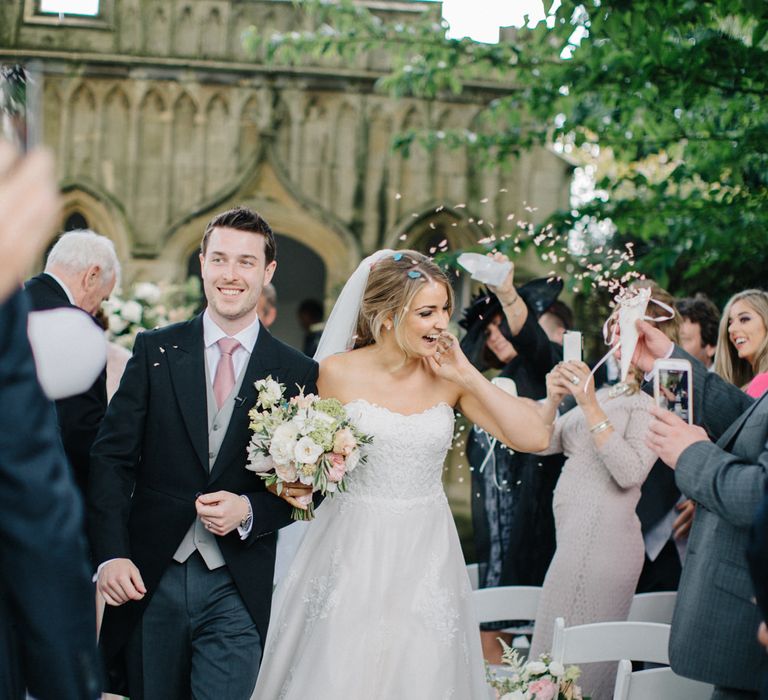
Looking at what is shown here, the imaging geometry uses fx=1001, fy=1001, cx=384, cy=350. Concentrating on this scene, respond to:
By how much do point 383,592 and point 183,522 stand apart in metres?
0.84

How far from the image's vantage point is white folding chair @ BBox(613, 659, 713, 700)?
3.20m

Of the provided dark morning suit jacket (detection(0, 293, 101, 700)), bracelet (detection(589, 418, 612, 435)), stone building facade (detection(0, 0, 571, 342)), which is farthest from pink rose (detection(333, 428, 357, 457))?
stone building facade (detection(0, 0, 571, 342))

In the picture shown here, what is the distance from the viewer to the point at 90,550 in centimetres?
360

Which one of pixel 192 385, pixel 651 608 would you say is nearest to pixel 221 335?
pixel 192 385

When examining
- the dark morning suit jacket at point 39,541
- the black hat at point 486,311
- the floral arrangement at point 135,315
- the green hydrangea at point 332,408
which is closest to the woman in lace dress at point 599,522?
the black hat at point 486,311

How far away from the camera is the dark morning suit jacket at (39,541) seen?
141cm

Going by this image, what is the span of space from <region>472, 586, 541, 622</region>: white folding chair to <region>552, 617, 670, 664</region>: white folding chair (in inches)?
23.7

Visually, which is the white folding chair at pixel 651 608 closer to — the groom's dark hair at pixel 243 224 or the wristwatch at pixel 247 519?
the wristwatch at pixel 247 519

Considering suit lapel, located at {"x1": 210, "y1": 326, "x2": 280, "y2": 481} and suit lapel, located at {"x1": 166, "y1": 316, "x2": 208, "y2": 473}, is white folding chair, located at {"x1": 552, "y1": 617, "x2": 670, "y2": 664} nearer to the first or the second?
suit lapel, located at {"x1": 210, "y1": 326, "x2": 280, "y2": 481}

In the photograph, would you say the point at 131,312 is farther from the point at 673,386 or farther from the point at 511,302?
the point at 673,386

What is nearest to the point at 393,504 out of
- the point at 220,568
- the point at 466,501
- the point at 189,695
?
the point at 220,568

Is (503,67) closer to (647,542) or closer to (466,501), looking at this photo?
(647,542)

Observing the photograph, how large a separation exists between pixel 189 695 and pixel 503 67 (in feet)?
18.6

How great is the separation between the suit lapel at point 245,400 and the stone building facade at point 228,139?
887 centimetres
